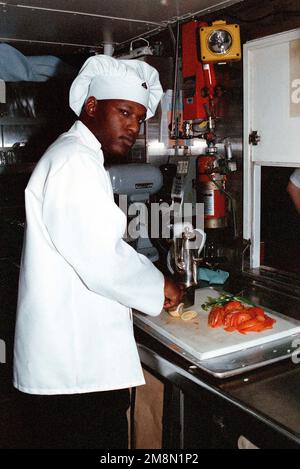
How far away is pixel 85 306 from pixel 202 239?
982 millimetres

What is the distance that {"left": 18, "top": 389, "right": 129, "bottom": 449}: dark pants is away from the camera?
177 cm

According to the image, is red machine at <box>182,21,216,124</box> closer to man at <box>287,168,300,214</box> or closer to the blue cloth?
man at <box>287,168,300,214</box>

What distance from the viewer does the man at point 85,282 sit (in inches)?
60.0

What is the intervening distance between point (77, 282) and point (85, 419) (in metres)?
0.56

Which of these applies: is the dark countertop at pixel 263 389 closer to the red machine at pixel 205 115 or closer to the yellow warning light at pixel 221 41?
the red machine at pixel 205 115

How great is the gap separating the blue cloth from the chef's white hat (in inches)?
41.6

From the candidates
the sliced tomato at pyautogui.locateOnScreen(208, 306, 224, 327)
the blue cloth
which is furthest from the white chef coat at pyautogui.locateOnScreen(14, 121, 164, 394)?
the blue cloth

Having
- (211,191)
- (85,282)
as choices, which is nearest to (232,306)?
(85,282)

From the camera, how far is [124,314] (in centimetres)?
176

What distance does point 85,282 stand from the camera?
5.21 ft

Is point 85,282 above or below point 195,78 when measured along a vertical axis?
below

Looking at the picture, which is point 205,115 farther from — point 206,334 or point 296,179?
point 206,334

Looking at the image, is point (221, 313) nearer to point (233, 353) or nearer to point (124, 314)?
point (233, 353)

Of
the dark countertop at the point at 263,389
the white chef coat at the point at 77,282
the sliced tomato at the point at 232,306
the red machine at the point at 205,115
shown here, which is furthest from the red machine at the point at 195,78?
the dark countertop at the point at 263,389
